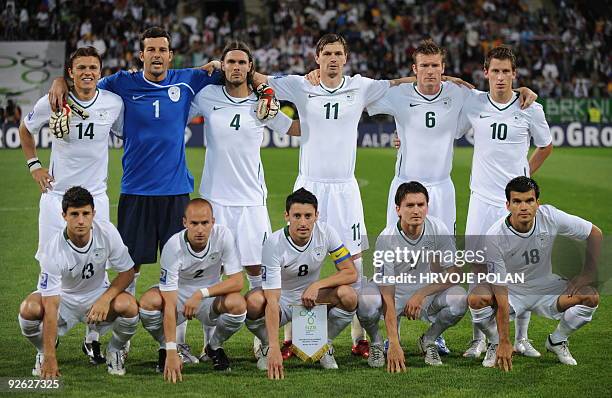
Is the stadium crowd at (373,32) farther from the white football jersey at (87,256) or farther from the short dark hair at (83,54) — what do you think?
the white football jersey at (87,256)

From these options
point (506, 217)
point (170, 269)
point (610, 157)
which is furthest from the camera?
point (610, 157)

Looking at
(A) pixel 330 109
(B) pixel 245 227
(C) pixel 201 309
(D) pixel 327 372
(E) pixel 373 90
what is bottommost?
(D) pixel 327 372

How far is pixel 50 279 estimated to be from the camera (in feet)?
19.0

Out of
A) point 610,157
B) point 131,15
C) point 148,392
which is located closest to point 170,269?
point 148,392

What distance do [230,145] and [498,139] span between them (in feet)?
6.40

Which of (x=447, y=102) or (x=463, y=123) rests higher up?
(x=447, y=102)

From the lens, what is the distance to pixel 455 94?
695cm

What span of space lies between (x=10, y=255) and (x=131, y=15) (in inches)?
750

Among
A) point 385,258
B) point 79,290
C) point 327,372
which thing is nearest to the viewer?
point 327,372

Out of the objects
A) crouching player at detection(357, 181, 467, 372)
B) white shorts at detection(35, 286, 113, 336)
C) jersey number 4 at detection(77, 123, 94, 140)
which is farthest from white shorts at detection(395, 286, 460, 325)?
jersey number 4 at detection(77, 123, 94, 140)

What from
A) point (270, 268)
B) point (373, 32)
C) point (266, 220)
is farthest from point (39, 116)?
point (373, 32)

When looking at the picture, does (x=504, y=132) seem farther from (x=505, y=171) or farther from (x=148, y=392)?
(x=148, y=392)

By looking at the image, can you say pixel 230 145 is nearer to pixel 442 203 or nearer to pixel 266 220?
pixel 266 220

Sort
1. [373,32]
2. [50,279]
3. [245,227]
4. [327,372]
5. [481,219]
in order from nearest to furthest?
[50,279]
[327,372]
[245,227]
[481,219]
[373,32]
